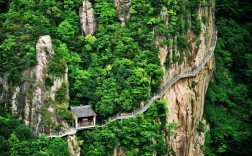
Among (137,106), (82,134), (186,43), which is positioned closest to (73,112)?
(82,134)

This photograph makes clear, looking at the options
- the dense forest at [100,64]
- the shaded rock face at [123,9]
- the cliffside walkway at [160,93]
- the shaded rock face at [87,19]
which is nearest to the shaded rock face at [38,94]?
the dense forest at [100,64]

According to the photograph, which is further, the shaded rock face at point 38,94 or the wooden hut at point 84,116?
the wooden hut at point 84,116

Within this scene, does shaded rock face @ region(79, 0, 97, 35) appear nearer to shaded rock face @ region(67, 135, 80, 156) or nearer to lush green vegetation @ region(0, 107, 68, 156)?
shaded rock face @ region(67, 135, 80, 156)

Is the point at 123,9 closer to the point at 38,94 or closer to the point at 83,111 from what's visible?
the point at 83,111

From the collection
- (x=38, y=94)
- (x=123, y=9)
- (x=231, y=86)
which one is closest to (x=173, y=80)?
(x=123, y=9)

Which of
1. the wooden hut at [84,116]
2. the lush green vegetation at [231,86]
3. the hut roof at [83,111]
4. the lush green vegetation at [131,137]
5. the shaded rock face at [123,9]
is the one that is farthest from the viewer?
the lush green vegetation at [231,86]

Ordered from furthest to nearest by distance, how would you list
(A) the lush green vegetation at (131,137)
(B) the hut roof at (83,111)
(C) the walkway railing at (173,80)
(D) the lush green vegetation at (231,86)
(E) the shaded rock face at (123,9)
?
(D) the lush green vegetation at (231,86) → (E) the shaded rock face at (123,9) → (C) the walkway railing at (173,80) → (B) the hut roof at (83,111) → (A) the lush green vegetation at (131,137)

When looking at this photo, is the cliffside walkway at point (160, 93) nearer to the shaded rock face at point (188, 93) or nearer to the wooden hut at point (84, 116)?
the shaded rock face at point (188, 93)

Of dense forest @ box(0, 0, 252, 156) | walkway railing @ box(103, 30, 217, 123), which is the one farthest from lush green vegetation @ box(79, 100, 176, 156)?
walkway railing @ box(103, 30, 217, 123)
